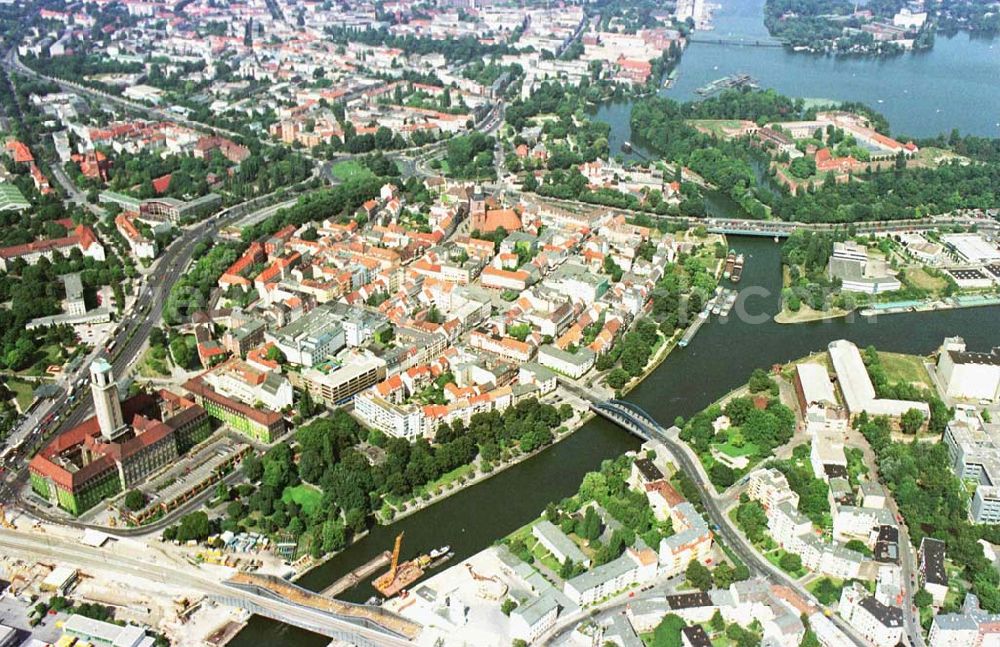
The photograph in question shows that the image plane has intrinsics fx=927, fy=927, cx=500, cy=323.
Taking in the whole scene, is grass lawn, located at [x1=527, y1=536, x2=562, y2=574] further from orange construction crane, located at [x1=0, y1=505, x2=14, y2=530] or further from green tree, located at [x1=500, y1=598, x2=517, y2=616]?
orange construction crane, located at [x1=0, y1=505, x2=14, y2=530]

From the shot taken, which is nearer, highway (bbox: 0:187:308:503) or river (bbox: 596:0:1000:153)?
highway (bbox: 0:187:308:503)

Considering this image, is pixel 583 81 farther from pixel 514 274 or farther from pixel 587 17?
pixel 514 274

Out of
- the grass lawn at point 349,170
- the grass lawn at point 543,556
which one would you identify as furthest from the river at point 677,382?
the grass lawn at point 349,170

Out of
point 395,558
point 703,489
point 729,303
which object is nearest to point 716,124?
point 729,303

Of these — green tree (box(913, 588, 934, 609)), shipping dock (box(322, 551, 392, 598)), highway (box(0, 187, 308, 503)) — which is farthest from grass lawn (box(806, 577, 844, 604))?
highway (box(0, 187, 308, 503))

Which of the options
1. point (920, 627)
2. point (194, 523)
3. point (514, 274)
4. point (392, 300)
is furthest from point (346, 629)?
point (514, 274)

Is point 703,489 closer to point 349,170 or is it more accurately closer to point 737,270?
point 737,270

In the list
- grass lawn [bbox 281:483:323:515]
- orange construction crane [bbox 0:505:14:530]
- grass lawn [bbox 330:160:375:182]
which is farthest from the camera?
grass lawn [bbox 330:160:375:182]

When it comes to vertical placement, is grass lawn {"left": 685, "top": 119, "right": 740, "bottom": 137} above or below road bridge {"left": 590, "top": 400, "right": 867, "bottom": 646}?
above

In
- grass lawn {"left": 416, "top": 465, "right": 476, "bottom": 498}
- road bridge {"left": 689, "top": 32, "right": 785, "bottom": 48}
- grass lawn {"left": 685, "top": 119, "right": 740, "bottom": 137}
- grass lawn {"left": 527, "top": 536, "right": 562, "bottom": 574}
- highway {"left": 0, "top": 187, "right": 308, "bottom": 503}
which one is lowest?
Answer: grass lawn {"left": 527, "top": 536, "right": 562, "bottom": 574}
